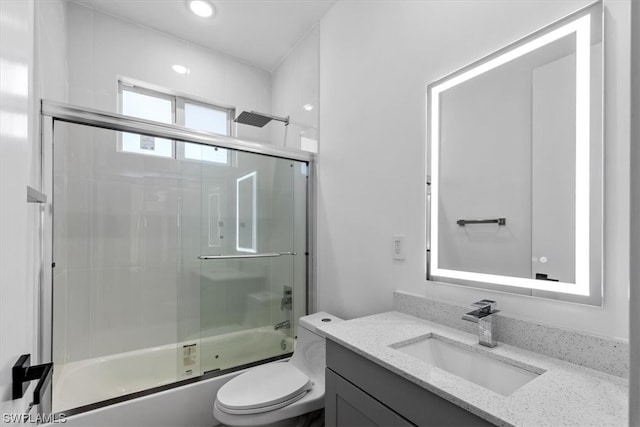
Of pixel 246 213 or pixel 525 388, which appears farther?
pixel 246 213

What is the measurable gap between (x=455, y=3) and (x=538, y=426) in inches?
58.5

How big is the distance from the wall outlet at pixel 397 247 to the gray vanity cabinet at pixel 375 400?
22.0 inches

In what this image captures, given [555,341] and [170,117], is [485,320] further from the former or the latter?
[170,117]

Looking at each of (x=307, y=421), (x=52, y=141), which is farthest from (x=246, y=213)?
(x=307, y=421)

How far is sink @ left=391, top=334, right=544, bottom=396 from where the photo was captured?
3.13 feet

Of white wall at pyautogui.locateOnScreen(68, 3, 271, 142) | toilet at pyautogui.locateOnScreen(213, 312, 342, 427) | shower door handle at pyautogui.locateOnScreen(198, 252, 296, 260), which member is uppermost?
white wall at pyautogui.locateOnScreen(68, 3, 271, 142)

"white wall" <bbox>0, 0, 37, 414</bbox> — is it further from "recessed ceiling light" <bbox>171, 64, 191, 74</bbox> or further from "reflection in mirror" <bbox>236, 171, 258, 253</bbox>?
"recessed ceiling light" <bbox>171, 64, 191, 74</bbox>

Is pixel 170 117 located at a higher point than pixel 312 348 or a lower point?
higher

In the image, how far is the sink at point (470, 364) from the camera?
0.95 metres

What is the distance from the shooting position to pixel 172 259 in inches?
88.2

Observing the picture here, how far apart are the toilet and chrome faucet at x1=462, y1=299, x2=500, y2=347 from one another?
87 centimetres

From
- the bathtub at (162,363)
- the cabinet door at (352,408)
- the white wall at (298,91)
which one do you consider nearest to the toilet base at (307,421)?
the bathtub at (162,363)

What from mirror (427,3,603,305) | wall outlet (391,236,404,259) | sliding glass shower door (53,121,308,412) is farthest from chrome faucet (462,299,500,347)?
sliding glass shower door (53,121,308,412)

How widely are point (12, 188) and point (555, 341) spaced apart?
1.44 metres
